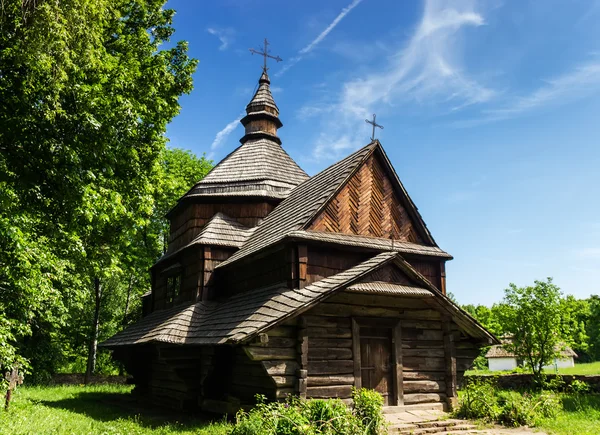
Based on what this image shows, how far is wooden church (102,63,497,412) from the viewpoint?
36.5 feet

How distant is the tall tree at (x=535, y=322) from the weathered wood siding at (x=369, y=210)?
1192cm

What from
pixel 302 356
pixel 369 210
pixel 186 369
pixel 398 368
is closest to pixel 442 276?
pixel 369 210

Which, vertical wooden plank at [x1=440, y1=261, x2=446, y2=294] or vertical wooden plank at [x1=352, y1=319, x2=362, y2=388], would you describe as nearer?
vertical wooden plank at [x1=352, y1=319, x2=362, y2=388]

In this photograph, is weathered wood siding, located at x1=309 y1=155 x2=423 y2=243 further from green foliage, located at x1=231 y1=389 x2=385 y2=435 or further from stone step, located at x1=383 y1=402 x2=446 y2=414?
green foliage, located at x1=231 y1=389 x2=385 y2=435

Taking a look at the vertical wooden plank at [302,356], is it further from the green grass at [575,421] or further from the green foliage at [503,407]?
the green grass at [575,421]

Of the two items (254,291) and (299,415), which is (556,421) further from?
(254,291)

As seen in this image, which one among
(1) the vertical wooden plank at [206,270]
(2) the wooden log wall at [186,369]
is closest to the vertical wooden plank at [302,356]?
(2) the wooden log wall at [186,369]

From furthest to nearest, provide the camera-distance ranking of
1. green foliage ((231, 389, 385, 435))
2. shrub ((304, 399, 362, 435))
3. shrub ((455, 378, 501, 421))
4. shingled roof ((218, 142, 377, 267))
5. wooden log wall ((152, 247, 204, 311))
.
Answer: wooden log wall ((152, 247, 204, 311))
shingled roof ((218, 142, 377, 267))
shrub ((455, 378, 501, 421))
shrub ((304, 399, 362, 435))
green foliage ((231, 389, 385, 435))

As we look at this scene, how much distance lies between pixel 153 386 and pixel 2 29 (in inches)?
487

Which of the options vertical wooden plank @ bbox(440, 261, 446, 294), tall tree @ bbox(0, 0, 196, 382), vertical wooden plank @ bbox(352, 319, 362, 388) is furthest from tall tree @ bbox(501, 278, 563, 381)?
tall tree @ bbox(0, 0, 196, 382)

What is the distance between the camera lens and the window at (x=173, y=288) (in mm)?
17203

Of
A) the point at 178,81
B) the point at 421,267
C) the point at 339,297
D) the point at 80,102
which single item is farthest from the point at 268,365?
the point at 178,81

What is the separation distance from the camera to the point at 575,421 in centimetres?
1126

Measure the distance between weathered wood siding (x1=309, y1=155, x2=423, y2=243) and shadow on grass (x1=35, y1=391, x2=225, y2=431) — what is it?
5.81 m
